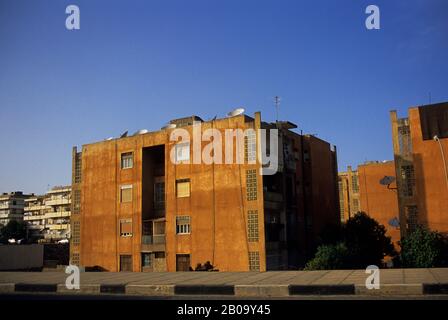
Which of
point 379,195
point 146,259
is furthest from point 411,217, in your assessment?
point 379,195

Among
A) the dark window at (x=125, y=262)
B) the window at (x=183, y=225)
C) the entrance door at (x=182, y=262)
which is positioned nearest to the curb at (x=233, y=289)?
the entrance door at (x=182, y=262)

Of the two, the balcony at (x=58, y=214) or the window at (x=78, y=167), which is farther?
the balcony at (x=58, y=214)

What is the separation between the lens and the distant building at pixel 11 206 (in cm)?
10131

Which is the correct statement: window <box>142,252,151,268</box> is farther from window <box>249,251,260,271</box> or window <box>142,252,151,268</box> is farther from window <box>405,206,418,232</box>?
window <box>405,206,418,232</box>

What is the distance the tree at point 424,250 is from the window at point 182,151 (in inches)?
671

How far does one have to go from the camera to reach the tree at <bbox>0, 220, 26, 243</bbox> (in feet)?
282

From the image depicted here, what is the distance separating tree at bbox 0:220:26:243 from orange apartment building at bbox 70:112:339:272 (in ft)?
170

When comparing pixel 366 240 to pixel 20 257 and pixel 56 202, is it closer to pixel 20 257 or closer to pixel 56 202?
pixel 20 257

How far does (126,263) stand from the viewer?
37938 mm

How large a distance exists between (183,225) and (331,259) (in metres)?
11.8

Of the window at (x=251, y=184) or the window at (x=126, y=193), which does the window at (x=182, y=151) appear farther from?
the window at (x=126, y=193)

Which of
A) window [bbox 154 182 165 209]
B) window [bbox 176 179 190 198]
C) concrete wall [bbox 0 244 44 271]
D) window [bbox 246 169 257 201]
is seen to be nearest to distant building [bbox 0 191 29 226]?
concrete wall [bbox 0 244 44 271]
